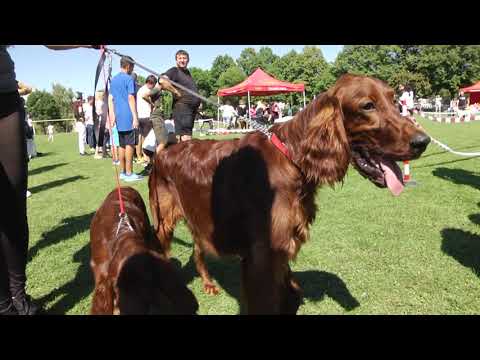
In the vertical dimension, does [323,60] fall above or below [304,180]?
above

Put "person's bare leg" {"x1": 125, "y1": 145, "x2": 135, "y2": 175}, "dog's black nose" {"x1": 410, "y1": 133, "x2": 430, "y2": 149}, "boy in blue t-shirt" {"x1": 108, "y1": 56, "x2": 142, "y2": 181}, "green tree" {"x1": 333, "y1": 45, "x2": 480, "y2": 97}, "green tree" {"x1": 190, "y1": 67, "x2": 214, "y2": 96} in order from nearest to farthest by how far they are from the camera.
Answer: "dog's black nose" {"x1": 410, "y1": 133, "x2": 430, "y2": 149} < "boy in blue t-shirt" {"x1": 108, "y1": 56, "x2": 142, "y2": 181} < "person's bare leg" {"x1": 125, "y1": 145, "x2": 135, "y2": 175} < "green tree" {"x1": 333, "y1": 45, "x2": 480, "y2": 97} < "green tree" {"x1": 190, "y1": 67, "x2": 214, "y2": 96}

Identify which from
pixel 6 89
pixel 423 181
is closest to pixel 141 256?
pixel 6 89

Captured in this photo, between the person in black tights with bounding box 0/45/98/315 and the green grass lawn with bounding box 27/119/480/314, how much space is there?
1.78ft

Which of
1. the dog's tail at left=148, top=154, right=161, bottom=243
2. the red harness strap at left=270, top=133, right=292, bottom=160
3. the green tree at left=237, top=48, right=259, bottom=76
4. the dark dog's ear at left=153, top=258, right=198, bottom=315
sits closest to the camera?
the dark dog's ear at left=153, top=258, right=198, bottom=315

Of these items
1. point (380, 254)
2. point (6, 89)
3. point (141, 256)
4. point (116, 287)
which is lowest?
point (380, 254)

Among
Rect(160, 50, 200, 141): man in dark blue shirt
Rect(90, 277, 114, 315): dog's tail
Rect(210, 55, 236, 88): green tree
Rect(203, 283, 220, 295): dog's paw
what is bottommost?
Rect(203, 283, 220, 295): dog's paw

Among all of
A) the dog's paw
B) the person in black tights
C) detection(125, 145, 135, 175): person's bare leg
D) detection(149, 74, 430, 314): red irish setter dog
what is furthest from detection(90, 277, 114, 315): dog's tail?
detection(125, 145, 135, 175): person's bare leg

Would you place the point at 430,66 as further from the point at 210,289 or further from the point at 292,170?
the point at 292,170

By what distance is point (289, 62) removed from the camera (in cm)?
8062

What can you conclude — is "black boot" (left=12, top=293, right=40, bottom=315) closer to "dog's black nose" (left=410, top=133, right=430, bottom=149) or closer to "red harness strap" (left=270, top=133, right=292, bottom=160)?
"red harness strap" (left=270, top=133, right=292, bottom=160)

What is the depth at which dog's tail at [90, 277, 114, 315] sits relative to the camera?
2.25m

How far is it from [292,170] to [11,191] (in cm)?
217

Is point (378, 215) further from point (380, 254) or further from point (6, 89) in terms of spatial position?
point (6, 89)

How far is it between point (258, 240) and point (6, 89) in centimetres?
213
